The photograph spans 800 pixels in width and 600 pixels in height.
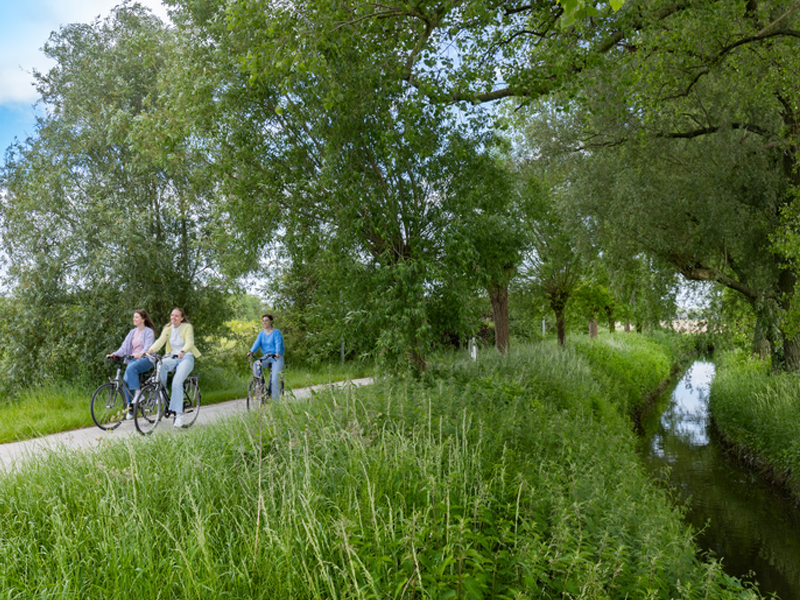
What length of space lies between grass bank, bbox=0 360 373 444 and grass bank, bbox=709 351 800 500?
7.36m

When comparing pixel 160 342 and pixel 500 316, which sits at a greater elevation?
pixel 160 342

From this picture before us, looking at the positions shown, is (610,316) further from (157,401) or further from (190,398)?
(157,401)

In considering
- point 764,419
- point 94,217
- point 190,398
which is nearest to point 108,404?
point 190,398

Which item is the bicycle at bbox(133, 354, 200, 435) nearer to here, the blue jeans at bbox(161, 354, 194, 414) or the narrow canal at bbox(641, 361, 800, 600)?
the blue jeans at bbox(161, 354, 194, 414)

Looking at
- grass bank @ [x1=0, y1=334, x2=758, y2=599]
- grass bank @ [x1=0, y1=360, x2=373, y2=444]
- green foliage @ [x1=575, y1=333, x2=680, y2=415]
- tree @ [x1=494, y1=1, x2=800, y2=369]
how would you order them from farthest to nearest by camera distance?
green foliage @ [x1=575, y1=333, x2=680, y2=415]
tree @ [x1=494, y1=1, x2=800, y2=369]
grass bank @ [x1=0, y1=360, x2=373, y2=444]
grass bank @ [x1=0, y1=334, x2=758, y2=599]

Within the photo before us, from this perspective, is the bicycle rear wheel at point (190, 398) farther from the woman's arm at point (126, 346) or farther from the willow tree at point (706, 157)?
the willow tree at point (706, 157)

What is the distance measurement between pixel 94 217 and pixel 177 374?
557 cm

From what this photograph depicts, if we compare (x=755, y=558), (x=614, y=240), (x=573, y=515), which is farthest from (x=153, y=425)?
(x=614, y=240)

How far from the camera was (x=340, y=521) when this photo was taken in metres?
3.08

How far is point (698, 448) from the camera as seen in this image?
516 inches

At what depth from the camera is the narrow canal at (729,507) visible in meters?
7.15

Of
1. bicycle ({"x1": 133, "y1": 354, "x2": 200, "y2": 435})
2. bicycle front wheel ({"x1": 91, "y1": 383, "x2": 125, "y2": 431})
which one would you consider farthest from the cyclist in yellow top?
bicycle front wheel ({"x1": 91, "y1": 383, "x2": 125, "y2": 431})

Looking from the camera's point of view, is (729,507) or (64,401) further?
(64,401)

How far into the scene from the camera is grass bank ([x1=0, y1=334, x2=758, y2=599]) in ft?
10.2
